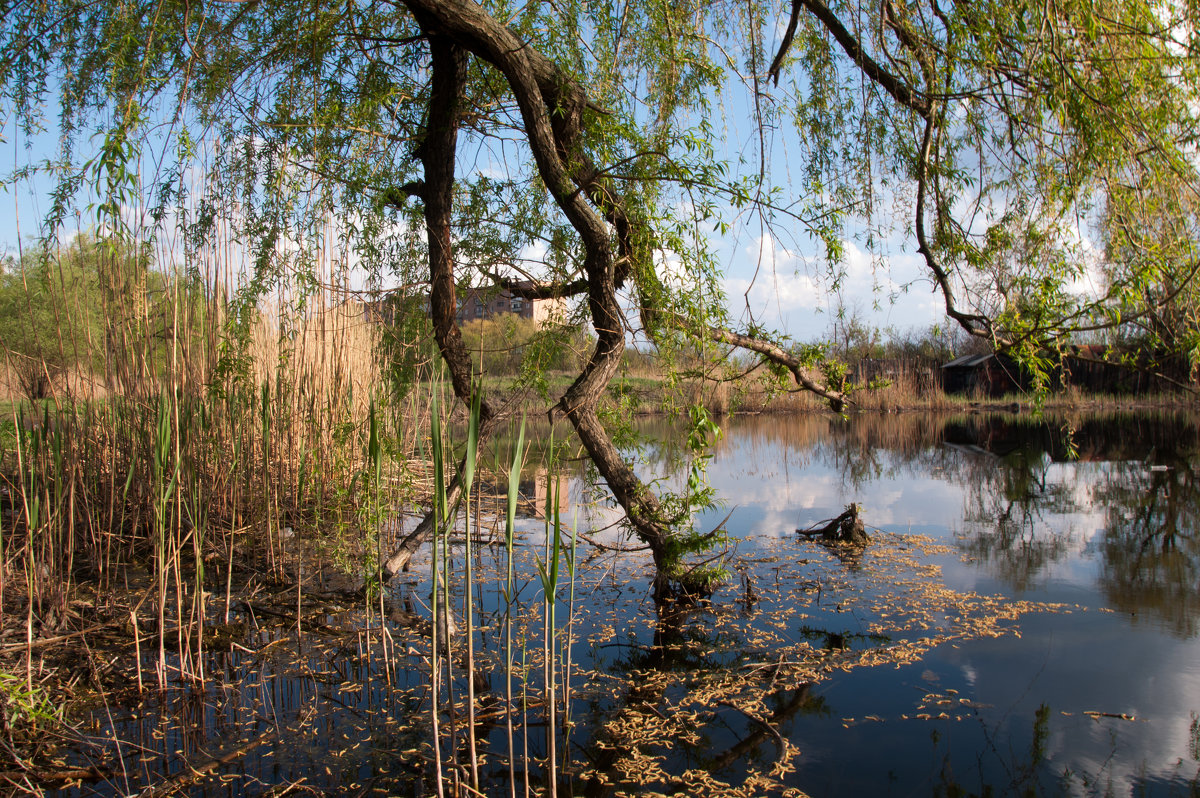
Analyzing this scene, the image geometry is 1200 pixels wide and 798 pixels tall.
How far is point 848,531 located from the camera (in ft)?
15.1

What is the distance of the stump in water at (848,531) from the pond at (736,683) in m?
0.08

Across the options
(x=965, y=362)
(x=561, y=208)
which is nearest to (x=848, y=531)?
(x=561, y=208)

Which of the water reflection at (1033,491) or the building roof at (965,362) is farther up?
the building roof at (965,362)

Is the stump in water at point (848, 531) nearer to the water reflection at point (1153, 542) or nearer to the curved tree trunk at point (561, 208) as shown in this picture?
the water reflection at point (1153, 542)

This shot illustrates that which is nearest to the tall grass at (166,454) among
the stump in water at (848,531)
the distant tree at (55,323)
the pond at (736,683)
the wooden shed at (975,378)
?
the distant tree at (55,323)

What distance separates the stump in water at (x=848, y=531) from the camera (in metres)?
4.58

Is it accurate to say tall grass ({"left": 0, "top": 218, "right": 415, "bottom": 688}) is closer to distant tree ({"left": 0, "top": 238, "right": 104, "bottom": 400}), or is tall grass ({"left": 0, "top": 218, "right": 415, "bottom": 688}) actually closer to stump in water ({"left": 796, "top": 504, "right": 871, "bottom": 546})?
distant tree ({"left": 0, "top": 238, "right": 104, "bottom": 400})

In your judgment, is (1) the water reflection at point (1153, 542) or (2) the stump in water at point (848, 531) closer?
(1) the water reflection at point (1153, 542)

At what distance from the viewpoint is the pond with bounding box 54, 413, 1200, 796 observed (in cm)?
199

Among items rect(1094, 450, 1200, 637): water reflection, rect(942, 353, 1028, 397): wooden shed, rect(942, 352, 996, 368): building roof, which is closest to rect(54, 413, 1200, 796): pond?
rect(1094, 450, 1200, 637): water reflection

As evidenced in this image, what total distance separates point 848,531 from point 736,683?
7.52 feet

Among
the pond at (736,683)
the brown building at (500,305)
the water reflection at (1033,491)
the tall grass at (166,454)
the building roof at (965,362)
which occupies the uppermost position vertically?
the building roof at (965,362)

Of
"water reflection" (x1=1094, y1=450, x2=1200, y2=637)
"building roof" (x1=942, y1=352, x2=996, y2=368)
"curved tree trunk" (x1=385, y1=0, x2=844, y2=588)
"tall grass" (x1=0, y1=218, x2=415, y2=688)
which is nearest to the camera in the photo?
"tall grass" (x1=0, y1=218, x2=415, y2=688)

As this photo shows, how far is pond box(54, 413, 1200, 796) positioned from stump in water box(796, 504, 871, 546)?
0.08 m
